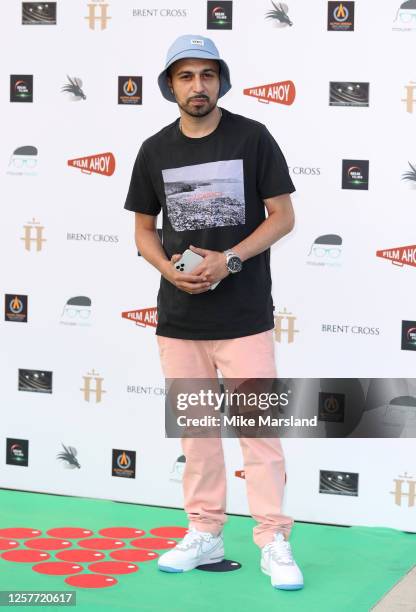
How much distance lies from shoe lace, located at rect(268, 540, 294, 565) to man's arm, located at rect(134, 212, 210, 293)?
802mm

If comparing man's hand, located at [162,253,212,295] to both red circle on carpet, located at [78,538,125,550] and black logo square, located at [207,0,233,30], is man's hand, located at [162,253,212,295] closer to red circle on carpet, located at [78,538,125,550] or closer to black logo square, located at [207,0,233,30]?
red circle on carpet, located at [78,538,125,550]

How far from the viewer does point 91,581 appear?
3.44 metres

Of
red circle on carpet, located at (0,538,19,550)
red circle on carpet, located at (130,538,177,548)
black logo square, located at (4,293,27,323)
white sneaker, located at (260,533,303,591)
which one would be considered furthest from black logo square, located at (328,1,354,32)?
red circle on carpet, located at (0,538,19,550)

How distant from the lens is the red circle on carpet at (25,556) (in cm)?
362

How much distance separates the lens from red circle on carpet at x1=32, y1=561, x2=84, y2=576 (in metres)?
3.51

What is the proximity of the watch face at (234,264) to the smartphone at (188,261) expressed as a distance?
85 mm

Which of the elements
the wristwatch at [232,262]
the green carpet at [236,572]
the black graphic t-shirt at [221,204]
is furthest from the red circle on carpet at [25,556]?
the wristwatch at [232,262]

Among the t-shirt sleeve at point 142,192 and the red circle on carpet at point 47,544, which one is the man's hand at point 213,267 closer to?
the t-shirt sleeve at point 142,192

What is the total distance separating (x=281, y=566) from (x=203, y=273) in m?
0.91

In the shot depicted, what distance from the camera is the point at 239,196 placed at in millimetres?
3381

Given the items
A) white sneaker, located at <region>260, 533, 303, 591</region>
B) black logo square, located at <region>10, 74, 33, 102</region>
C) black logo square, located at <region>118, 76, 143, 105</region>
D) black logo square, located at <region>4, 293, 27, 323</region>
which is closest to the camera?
white sneaker, located at <region>260, 533, 303, 591</region>

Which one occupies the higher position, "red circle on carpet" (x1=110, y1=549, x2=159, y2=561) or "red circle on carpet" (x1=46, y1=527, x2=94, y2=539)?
"red circle on carpet" (x1=46, y1=527, x2=94, y2=539)

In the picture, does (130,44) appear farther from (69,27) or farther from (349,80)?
(349,80)

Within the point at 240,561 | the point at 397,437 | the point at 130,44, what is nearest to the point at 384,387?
the point at 397,437
